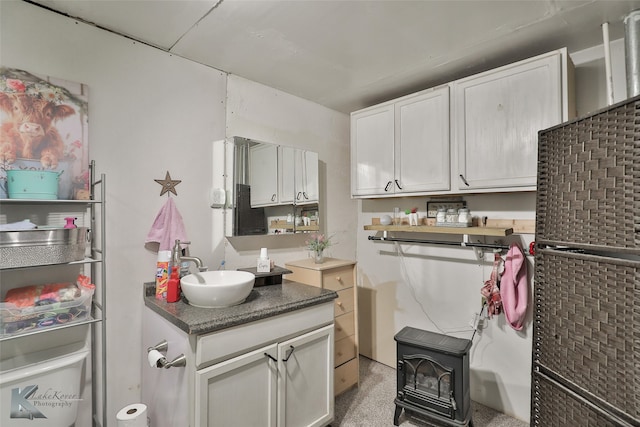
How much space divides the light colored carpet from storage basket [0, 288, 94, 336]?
1652 mm

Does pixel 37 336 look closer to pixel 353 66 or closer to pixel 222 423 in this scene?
pixel 222 423

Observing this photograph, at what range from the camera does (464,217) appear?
2.20 metres

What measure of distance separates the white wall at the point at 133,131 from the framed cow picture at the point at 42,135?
0.06 m

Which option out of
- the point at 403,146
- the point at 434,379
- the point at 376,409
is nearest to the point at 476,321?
the point at 434,379

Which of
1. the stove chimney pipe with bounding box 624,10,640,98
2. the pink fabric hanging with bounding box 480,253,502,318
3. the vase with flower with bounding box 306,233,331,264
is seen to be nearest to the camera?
the stove chimney pipe with bounding box 624,10,640,98

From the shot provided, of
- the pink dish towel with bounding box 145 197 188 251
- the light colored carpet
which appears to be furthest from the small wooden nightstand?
the pink dish towel with bounding box 145 197 188 251

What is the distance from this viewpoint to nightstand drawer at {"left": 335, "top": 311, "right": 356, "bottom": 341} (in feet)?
7.76

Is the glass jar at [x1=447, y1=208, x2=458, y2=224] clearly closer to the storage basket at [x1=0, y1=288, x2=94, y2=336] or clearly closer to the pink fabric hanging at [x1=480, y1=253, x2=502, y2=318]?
the pink fabric hanging at [x1=480, y1=253, x2=502, y2=318]

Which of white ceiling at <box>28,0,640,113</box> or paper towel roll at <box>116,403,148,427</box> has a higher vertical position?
white ceiling at <box>28,0,640,113</box>

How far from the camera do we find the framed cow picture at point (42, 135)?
136cm

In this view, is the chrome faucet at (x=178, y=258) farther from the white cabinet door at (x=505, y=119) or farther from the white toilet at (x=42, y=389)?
the white cabinet door at (x=505, y=119)

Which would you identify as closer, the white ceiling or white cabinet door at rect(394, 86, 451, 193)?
the white ceiling

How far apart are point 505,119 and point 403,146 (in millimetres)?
691

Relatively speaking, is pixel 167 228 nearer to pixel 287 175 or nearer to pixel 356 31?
pixel 287 175
